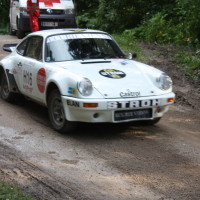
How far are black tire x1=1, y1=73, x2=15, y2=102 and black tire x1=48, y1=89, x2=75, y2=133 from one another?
1827 millimetres

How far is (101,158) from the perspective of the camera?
6.26 m

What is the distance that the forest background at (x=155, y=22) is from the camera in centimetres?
1429

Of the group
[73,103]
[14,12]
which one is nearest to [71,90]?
[73,103]

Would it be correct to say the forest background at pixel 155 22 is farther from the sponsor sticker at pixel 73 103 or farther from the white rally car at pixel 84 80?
the sponsor sticker at pixel 73 103

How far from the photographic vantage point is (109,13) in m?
19.4

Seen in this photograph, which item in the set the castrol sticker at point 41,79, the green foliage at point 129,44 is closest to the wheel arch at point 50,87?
the castrol sticker at point 41,79

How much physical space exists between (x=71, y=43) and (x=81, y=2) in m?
17.7

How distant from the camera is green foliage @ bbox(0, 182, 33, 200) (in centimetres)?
462

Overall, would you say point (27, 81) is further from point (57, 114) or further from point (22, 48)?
point (57, 114)

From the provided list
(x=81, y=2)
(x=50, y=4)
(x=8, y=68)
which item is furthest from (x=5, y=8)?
(x=8, y=68)

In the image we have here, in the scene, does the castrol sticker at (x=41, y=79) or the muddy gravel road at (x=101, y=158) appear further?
the castrol sticker at (x=41, y=79)

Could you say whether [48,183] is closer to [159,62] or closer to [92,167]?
[92,167]

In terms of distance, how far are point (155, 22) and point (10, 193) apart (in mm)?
12919

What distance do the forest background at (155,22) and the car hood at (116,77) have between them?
470 centimetres
